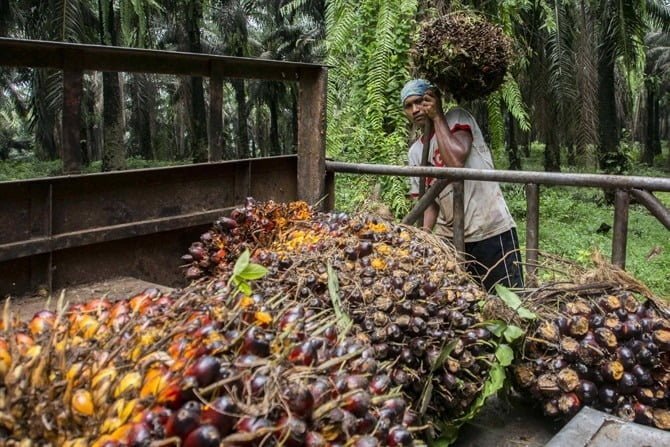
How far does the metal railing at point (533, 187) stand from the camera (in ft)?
8.47

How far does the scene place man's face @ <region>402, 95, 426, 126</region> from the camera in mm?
3244

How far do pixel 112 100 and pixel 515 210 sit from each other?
8.96m

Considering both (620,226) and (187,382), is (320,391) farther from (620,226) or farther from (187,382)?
(620,226)

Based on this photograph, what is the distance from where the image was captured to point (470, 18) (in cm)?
311

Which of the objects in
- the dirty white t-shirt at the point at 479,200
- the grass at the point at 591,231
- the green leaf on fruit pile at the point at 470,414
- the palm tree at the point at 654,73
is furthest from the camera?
the palm tree at the point at 654,73

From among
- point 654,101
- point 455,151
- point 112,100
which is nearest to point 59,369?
point 455,151

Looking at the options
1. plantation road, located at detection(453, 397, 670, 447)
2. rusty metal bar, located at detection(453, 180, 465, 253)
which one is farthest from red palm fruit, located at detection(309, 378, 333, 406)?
rusty metal bar, located at detection(453, 180, 465, 253)

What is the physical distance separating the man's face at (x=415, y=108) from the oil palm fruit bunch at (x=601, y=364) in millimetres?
1456

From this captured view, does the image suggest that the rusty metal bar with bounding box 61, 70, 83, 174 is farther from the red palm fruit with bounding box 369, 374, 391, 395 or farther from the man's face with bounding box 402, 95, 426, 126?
the man's face with bounding box 402, 95, 426, 126

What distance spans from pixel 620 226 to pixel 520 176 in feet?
1.50

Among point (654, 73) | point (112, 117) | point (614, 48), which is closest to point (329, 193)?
point (614, 48)

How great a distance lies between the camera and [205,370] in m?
1.05

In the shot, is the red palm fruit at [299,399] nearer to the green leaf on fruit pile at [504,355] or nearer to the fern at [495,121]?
the green leaf on fruit pile at [504,355]

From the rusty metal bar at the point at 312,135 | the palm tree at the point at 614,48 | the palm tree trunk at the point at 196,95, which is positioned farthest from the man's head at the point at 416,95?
the palm tree trunk at the point at 196,95
